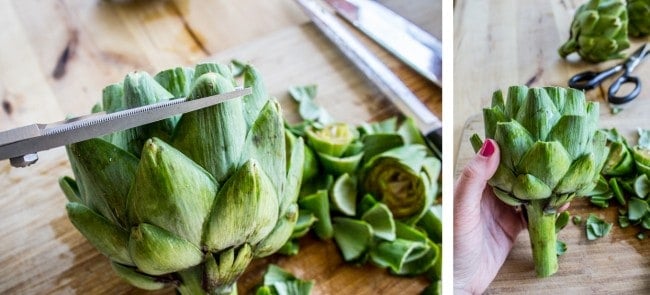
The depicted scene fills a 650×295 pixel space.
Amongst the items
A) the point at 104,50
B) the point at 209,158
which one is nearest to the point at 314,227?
the point at 209,158

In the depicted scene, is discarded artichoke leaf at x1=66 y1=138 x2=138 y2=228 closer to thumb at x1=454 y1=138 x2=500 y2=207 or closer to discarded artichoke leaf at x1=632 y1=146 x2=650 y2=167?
thumb at x1=454 y1=138 x2=500 y2=207

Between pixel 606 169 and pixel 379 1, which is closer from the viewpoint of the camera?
pixel 606 169

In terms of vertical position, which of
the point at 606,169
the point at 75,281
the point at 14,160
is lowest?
the point at 75,281

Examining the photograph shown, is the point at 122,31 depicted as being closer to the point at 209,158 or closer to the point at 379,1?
the point at 379,1

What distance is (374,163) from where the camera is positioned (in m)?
0.74

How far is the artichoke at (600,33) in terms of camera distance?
0.69m

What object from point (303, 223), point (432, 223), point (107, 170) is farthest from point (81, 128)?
point (432, 223)

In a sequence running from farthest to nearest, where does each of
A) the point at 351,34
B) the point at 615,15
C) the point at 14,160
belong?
the point at 351,34 < the point at 615,15 < the point at 14,160

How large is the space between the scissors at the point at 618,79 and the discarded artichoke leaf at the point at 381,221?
0.70ft

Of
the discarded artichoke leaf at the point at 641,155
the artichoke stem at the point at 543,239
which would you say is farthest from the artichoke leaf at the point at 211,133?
the discarded artichoke leaf at the point at 641,155

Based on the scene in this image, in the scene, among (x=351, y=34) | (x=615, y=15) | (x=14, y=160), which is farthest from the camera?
(x=351, y=34)

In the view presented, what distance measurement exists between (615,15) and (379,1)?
276 millimetres

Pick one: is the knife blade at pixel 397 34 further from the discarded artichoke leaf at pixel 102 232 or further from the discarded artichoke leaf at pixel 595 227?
the discarded artichoke leaf at pixel 102 232

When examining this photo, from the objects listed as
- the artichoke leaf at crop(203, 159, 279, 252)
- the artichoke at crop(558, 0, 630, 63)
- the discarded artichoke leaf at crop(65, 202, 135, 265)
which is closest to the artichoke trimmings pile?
the artichoke at crop(558, 0, 630, 63)
